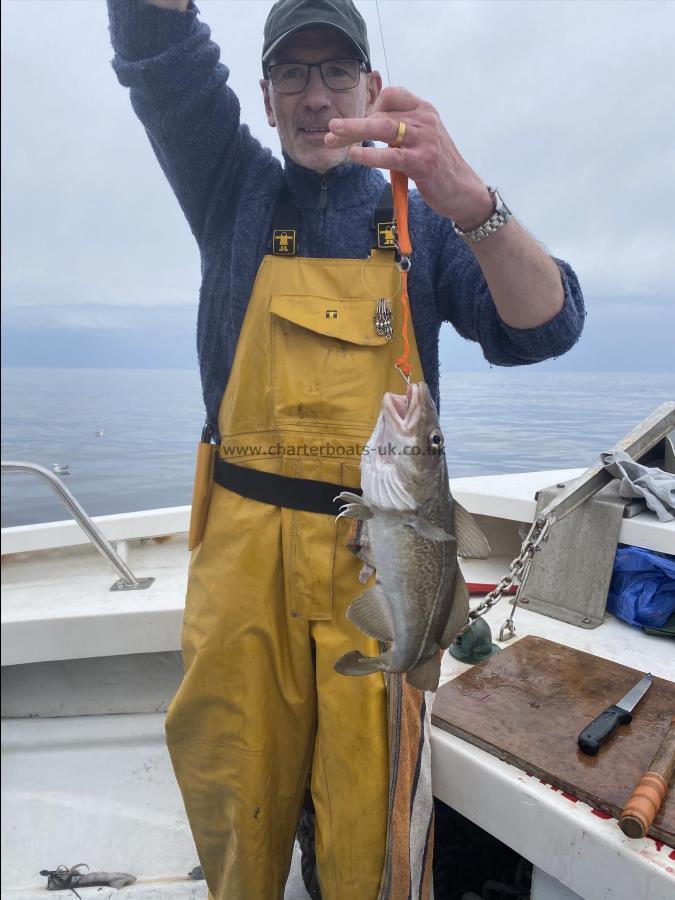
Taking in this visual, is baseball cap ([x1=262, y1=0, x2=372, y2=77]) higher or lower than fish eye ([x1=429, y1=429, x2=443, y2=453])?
higher

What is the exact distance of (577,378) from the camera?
1159 cm

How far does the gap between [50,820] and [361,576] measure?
253cm

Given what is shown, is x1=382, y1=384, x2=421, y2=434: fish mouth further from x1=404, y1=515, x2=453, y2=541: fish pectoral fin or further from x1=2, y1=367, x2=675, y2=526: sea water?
x1=2, y1=367, x2=675, y2=526: sea water

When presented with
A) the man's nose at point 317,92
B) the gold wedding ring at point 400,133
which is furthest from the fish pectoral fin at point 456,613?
the man's nose at point 317,92

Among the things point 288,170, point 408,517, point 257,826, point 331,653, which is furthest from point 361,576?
point 288,170

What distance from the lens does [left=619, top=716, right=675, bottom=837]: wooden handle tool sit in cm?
137

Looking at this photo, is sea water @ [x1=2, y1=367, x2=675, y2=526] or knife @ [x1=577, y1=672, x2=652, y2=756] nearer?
knife @ [x1=577, y1=672, x2=652, y2=756]

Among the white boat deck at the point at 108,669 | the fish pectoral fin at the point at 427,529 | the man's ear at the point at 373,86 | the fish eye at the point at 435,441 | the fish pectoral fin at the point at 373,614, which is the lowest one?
the white boat deck at the point at 108,669

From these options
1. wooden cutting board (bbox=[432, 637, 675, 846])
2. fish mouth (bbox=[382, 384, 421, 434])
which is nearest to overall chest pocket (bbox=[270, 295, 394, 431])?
fish mouth (bbox=[382, 384, 421, 434])

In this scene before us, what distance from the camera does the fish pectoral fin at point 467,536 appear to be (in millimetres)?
1467

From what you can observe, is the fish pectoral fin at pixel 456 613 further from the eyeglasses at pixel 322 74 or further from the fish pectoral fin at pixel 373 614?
the eyeglasses at pixel 322 74

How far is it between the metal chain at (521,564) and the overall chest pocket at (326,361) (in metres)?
0.74

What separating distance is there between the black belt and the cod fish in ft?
1.22

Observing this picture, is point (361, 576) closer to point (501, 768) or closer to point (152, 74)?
point (501, 768)
